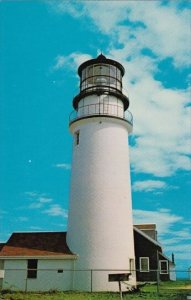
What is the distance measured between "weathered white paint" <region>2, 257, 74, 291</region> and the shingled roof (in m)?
0.45

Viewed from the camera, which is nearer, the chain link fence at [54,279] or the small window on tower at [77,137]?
the chain link fence at [54,279]

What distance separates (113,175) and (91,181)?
1.16 meters

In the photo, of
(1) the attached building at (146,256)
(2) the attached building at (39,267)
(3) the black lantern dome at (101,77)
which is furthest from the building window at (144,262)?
(3) the black lantern dome at (101,77)

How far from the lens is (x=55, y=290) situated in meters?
18.4

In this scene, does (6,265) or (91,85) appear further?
(91,85)

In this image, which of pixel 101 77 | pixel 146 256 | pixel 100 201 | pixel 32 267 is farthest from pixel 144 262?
pixel 101 77

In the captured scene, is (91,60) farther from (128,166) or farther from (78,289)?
(78,289)

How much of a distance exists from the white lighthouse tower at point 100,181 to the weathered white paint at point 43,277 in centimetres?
49

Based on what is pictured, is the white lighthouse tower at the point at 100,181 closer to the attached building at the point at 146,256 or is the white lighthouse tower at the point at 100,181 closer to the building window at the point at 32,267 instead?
the building window at the point at 32,267

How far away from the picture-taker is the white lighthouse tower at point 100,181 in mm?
19297

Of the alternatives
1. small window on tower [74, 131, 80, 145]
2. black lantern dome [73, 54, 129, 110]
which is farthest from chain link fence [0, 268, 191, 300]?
black lantern dome [73, 54, 129, 110]

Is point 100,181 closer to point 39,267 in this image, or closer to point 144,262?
point 39,267

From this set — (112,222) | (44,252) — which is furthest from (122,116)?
(44,252)

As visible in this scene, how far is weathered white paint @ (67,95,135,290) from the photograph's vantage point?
1930 cm
